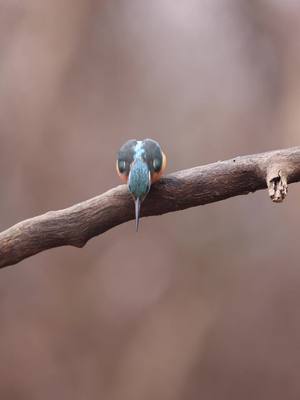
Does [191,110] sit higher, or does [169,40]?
[169,40]

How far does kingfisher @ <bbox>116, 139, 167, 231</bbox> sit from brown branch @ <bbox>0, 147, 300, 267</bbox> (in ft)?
0.20

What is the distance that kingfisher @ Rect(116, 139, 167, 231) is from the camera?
2.57 meters

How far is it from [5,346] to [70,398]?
0.60 metres

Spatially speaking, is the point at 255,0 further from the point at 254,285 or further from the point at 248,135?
the point at 254,285

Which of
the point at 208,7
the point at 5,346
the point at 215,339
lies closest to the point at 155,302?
the point at 215,339

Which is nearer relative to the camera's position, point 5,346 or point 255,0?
point 255,0

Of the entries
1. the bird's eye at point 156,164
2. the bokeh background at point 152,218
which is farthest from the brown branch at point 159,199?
the bokeh background at point 152,218

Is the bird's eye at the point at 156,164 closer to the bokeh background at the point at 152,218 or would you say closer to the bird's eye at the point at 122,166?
the bird's eye at the point at 122,166

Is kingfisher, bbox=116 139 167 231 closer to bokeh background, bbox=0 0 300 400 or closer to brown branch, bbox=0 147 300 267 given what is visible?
brown branch, bbox=0 147 300 267

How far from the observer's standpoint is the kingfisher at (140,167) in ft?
8.45

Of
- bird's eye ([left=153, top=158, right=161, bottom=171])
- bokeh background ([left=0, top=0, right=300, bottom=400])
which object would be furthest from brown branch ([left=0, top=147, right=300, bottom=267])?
bokeh background ([left=0, top=0, right=300, bottom=400])

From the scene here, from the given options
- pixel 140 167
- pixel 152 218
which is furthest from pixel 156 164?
pixel 152 218

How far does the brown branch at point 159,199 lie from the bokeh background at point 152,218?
76.6 inches

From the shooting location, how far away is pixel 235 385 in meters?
4.63
